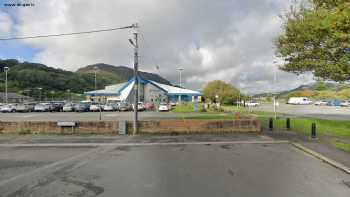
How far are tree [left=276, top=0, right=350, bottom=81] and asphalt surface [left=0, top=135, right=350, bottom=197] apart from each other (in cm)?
763

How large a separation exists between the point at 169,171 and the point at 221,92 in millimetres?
75480

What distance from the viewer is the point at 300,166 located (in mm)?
8789

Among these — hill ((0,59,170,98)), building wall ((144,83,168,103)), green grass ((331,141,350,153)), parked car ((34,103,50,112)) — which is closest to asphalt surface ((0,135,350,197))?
green grass ((331,141,350,153))

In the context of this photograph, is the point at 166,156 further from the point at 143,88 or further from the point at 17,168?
the point at 143,88

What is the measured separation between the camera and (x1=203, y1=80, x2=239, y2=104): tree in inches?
3189

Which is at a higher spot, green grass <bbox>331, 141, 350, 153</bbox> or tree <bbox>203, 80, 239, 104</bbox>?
tree <bbox>203, 80, 239, 104</bbox>

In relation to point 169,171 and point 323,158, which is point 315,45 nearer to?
point 323,158

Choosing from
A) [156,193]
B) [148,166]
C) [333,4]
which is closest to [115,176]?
[148,166]

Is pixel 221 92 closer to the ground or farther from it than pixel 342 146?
farther from it

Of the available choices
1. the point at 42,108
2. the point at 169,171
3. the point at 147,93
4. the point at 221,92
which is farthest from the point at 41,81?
the point at 169,171

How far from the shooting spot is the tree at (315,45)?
53.5 feet

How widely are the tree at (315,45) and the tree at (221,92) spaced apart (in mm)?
59578

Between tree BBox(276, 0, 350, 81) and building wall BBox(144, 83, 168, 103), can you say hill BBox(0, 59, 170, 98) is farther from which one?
tree BBox(276, 0, 350, 81)

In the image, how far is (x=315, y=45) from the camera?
751 inches
